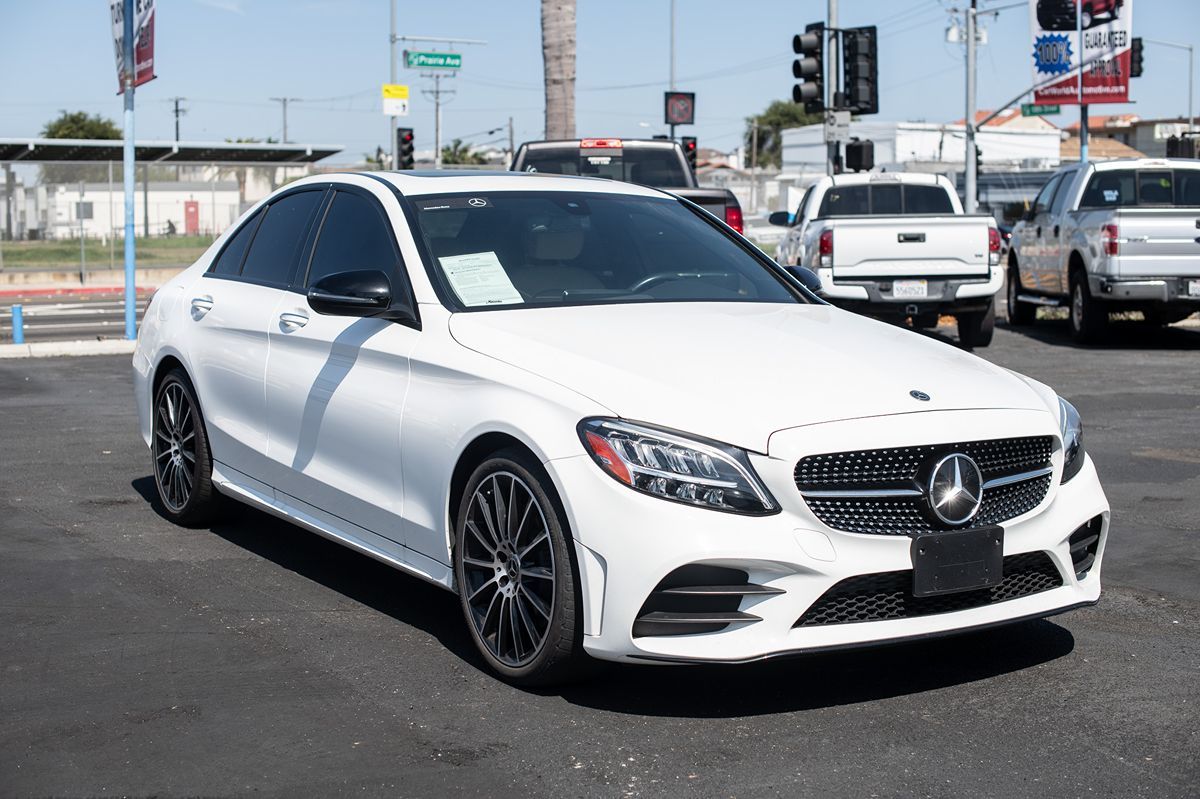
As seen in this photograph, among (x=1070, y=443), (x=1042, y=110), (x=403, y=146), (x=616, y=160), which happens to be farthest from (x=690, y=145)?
(x=1042, y=110)

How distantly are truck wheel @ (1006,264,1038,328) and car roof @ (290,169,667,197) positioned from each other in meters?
13.2

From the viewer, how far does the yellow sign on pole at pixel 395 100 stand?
38500 millimetres

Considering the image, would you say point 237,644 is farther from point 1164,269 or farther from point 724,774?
point 1164,269

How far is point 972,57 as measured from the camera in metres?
38.5

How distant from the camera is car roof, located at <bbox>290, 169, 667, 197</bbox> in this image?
5.98 metres

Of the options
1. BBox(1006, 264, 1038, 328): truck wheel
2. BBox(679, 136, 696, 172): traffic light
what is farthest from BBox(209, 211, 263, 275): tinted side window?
BBox(679, 136, 696, 172): traffic light

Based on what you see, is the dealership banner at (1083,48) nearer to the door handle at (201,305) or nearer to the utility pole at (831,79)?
the utility pole at (831,79)

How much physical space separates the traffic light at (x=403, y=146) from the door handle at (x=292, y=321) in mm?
32323

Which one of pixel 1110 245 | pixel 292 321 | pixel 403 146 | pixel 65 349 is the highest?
pixel 403 146

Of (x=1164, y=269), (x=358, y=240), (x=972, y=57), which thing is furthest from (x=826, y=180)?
(x=972, y=57)

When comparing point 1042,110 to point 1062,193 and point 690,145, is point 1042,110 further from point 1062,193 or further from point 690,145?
point 1062,193

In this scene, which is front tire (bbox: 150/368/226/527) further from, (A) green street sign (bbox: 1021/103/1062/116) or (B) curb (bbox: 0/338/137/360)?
(A) green street sign (bbox: 1021/103/1062/116)

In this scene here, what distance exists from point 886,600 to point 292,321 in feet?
9.29

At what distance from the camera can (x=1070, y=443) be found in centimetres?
486
